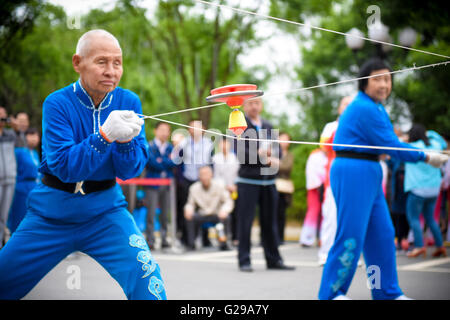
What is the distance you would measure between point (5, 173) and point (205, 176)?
132 inches

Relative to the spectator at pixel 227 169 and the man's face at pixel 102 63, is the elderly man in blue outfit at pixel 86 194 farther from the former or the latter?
the spectator at pixel 227 169

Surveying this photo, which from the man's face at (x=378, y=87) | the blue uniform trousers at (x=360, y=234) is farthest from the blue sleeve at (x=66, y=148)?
the man's face at (x=378, y=87)

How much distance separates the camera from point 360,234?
13.5 feet

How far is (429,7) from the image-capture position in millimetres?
12852

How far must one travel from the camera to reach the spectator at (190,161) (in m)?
9.75

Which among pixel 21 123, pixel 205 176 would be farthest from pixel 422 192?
pixel 21 123

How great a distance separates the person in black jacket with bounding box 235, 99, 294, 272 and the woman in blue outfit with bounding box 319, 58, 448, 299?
248 cm

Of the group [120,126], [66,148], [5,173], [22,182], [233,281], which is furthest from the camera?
[22,182]

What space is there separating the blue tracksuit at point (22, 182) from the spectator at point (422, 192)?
544 cm

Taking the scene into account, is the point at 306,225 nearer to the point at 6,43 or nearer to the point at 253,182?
the point at 253,182

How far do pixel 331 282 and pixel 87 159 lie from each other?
7.49 feet

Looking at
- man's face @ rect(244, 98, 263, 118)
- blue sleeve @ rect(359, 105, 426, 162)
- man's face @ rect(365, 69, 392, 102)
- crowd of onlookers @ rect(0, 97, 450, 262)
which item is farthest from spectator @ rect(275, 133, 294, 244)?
blue sleeve @ rect(359, 105, 426, 162)

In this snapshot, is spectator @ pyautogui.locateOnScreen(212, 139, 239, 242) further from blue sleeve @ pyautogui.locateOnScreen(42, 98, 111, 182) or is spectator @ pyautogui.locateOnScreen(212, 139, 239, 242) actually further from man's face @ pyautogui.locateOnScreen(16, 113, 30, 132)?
blue sleeve @ pyautogui.locateOnScreen(42, 98, 111, 182)

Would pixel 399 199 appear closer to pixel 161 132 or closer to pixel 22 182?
pixel 161 132
